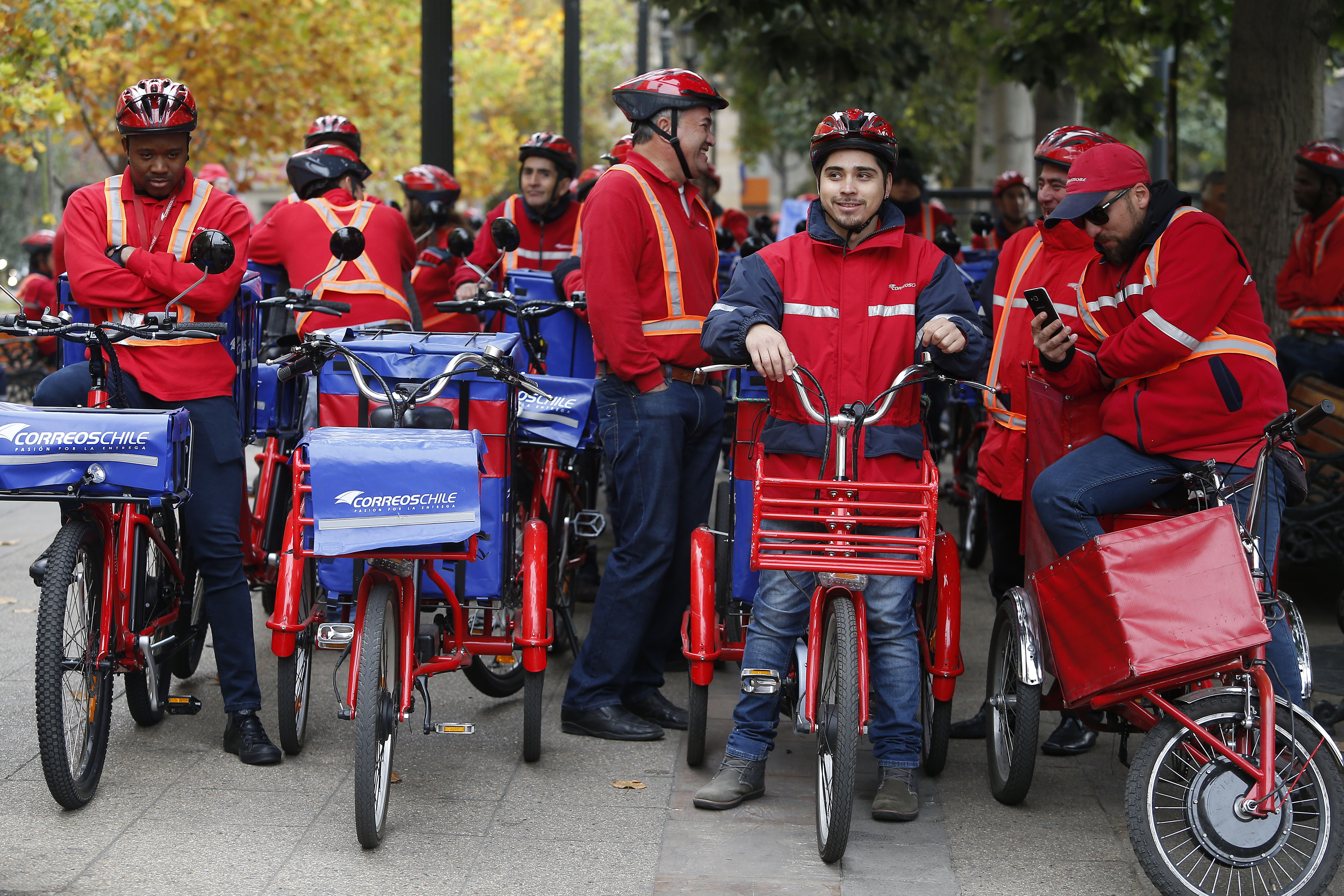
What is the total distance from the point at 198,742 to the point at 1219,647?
11.2 feet

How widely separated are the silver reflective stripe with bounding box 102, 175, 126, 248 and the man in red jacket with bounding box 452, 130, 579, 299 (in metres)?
A: 2.49

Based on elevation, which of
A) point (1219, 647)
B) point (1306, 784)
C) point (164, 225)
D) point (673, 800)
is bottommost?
point (673, 800)

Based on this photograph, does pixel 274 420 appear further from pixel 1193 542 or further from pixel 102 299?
pixel 1193 542

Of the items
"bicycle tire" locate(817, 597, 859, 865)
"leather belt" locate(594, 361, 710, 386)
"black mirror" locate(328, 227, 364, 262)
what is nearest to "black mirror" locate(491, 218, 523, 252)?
"black mirror" locate(328, 227, 364, 262)

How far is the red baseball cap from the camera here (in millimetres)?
4559

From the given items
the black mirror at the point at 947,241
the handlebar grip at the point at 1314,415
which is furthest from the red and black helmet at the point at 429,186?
the handlebar grip at the point at 1314,415

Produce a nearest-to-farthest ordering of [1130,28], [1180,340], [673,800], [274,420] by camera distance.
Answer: [1180,340], [673,800], [274,420], [1130,28]

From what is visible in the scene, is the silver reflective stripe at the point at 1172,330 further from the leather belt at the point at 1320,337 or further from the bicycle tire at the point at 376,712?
the leather belt at the point at 1320,337

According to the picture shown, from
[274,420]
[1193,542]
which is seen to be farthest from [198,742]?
[1193,542]

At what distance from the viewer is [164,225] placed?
5.02m


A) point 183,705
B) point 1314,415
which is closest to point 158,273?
point 183,705

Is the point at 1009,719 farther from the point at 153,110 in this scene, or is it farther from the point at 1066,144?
the point at 153,110

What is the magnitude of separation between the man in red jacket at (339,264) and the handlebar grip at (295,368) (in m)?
1.44

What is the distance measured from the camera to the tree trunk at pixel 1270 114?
800cm
